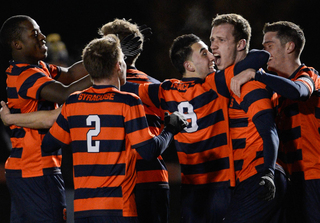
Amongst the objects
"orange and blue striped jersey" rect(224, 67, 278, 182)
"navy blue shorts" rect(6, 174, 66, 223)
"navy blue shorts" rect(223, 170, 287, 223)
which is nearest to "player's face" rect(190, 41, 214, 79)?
"orange and blue striped jersey" rect(224, 67, 278, 182)

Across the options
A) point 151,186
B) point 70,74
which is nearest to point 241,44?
point 151,186

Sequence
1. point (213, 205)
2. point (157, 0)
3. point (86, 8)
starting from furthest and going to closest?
point (157, 0) → point (86, 8) → point (213, 205)

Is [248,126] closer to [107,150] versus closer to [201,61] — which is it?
[201,61]

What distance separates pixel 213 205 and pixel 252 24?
6.12 m

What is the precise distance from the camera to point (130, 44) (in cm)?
296

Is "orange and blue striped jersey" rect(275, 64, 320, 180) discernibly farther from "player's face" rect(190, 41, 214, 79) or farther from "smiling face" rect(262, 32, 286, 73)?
"player's face" rect(190, 41, 214, 79)

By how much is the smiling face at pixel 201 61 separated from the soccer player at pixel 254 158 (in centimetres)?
37

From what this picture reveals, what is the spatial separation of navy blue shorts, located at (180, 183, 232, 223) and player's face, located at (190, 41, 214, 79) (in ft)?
2.78

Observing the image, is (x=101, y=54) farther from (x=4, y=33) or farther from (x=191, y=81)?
(x=4, y=33)

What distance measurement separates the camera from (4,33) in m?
2.95

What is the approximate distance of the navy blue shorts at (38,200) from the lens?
267cm

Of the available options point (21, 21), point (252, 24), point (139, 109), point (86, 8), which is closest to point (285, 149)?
point (139, 109)

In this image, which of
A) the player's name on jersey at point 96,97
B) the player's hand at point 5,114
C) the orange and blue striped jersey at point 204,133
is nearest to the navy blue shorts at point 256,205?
the orange and blue striped jersey at point 204,133

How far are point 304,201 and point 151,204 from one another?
1.15 m
